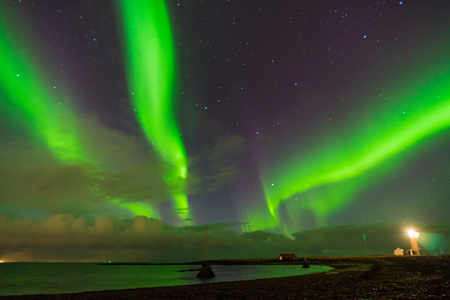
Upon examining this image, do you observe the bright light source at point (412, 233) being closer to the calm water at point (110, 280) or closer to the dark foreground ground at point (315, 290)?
the calm water at point (110, 280)

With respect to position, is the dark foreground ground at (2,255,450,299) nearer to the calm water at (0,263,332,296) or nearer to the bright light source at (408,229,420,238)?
the calm water at (0,263,332,296)

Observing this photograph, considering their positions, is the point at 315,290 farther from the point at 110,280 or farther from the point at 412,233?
the point at 412,233

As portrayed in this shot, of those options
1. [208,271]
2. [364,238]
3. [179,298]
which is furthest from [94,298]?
[364,238]

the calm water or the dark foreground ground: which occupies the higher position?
the dark foreground ground

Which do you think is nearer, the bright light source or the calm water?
the calm water

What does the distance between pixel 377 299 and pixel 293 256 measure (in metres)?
166

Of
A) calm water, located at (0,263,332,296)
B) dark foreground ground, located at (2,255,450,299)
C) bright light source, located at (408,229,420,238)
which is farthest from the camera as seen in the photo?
bright light source, located at (408,229,420,238)

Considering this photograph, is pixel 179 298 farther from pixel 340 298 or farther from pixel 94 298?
pixel 340 298

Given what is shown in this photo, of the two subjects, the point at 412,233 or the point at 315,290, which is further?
the point at 412,233

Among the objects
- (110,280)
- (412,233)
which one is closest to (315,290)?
(110,280)

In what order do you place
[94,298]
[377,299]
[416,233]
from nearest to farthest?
[377,299]
[94,298]
[416,233]

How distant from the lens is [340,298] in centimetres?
2097

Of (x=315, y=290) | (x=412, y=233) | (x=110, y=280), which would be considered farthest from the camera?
(x=412, y=233)

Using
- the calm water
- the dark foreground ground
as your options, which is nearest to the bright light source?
the calm water
